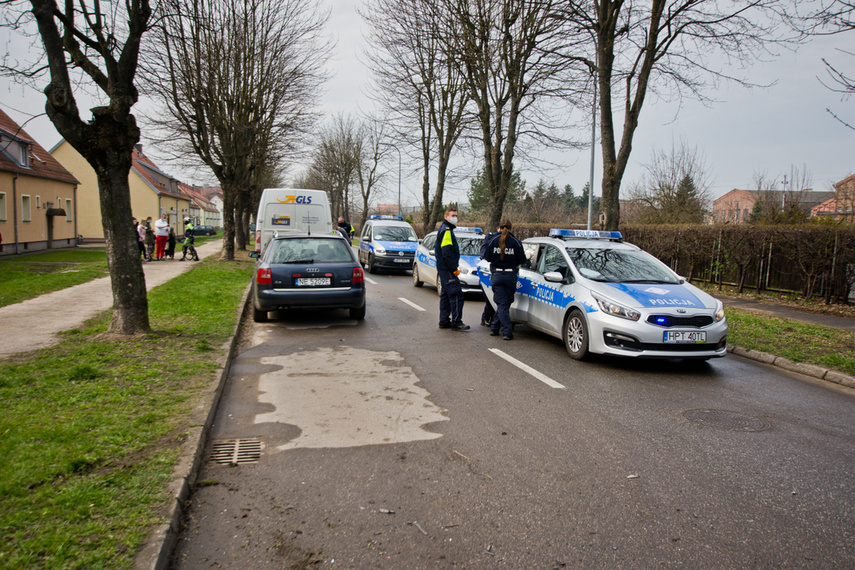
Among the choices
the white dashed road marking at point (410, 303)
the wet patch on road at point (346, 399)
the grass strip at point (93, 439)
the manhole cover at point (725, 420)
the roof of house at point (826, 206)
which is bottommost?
the wet patch on road at point (346, 399)

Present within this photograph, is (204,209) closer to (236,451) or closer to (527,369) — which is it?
(527,369)

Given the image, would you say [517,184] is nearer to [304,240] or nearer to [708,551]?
[304,240]

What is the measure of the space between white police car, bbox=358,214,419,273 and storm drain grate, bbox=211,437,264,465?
15.9 metres

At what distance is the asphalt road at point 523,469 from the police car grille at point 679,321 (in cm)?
62

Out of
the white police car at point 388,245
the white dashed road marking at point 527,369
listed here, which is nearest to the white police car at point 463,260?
the white police car at point 388,245

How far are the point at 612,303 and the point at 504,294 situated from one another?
2229 millimetres

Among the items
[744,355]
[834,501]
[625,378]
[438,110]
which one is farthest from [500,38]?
[834,501]

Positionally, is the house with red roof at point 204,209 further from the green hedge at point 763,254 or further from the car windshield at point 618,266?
the car windshield at point 618,266

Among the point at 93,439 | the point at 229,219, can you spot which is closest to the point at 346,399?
the point at 93,439

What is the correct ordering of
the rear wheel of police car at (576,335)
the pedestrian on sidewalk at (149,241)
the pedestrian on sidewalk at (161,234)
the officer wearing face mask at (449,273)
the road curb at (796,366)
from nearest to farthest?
1. the road curb at (796,366)
2. the rear wheel of police car at (576,335)
3. the officer wearing face mask at (449,273)
4. the pedestrian on sidewalk at (149,241)
5. the pedestrian on sidewalk at (161,234)

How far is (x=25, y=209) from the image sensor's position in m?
28.7

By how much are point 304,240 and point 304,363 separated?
378cm

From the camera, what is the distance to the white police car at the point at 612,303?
23.3 feet

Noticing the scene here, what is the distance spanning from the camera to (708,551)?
3.10 meters
